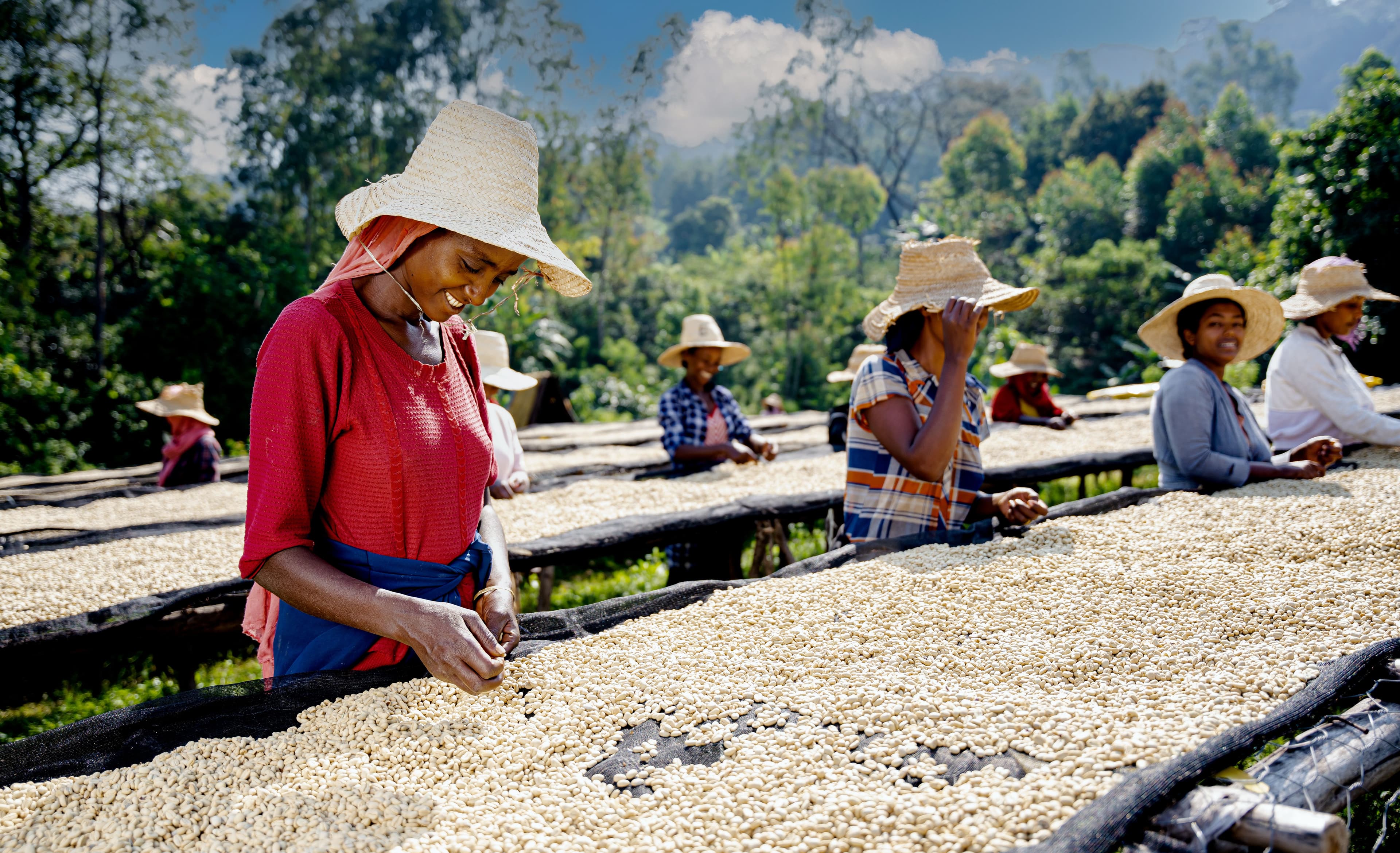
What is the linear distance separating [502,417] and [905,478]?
189 centimetres

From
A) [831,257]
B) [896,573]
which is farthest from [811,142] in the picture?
[896,573]

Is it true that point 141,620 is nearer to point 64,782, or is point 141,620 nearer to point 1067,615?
point 64,782

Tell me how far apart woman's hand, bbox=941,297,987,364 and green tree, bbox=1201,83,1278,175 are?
28220 mm

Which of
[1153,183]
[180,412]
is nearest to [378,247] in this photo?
[180,412]

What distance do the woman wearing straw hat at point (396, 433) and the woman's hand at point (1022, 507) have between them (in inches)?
59.0

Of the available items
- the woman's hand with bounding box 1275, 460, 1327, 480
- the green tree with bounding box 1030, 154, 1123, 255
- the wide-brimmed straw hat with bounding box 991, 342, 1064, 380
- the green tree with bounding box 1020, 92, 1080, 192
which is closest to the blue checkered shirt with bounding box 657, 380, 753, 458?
the woman's hand with bounding box 1275, 460, 1327, 480

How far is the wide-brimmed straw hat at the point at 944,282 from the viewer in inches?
90.6

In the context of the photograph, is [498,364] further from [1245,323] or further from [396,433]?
[1245,323]

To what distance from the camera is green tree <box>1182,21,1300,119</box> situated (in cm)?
5969

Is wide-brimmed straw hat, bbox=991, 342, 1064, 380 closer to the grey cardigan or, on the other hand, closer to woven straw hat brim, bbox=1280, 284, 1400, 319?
woven straw hat brim, bbox=1280, 284, 1400, 319

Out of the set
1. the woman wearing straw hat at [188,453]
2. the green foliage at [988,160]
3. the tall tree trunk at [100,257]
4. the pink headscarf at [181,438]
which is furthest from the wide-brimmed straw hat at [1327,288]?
the green foliage at [988,160]

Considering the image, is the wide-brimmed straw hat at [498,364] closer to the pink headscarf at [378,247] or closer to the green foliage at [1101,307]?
the pink headscarf at [378,247]

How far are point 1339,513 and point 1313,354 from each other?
1199 millimetres

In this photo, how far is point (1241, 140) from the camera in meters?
25.2
